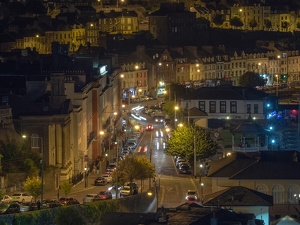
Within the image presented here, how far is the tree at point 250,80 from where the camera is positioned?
148 m

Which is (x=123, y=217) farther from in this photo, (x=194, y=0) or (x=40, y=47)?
(x=194, y=0)

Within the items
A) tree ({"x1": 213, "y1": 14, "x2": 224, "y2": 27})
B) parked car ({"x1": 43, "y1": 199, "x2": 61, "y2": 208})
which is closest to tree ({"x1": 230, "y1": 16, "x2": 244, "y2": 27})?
tree ({"x1": 213, "y1": 14, "x2": 224, "y2": 27})

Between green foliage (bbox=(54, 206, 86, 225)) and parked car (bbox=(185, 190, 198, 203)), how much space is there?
1468cm

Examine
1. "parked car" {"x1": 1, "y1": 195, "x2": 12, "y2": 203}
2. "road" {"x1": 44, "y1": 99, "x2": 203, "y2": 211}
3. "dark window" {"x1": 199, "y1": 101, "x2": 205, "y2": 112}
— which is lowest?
"road" {"x1": 44, "y1": 99, "x2": 203, "y2": 211}

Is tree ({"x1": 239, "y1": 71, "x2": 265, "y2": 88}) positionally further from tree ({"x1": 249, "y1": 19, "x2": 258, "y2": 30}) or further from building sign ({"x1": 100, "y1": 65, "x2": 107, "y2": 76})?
building sign ({"x1": 100, "y1": 65, "x2": 107, "y2": 76})

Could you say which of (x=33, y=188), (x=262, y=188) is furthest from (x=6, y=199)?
(x=262, y=188)

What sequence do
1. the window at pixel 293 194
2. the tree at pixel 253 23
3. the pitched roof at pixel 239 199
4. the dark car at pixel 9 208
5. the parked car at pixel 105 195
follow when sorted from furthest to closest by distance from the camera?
the tree at pixel 253 23 < the window at pixel 293 194 < the parked car at pixel 105 195 < the pitched roof at pixel 239 199 < the dark car at pixel 9 208

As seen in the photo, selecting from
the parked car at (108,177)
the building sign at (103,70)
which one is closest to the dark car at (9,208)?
the parked car at (108,177)

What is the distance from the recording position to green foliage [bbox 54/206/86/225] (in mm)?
48031

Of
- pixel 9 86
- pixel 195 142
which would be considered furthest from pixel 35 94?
pixel 195 142

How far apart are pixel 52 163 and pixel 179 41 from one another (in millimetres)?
104276

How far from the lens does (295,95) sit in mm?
143500

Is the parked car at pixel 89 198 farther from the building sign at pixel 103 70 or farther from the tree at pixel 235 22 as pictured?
the tree at pixel 235 22

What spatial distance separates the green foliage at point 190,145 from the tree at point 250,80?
6851 cm
